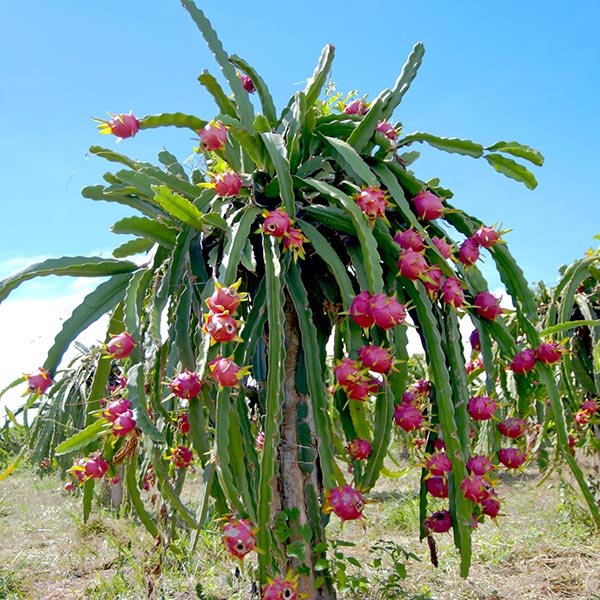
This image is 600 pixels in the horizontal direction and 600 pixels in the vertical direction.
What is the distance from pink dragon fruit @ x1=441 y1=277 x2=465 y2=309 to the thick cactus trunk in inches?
20.4

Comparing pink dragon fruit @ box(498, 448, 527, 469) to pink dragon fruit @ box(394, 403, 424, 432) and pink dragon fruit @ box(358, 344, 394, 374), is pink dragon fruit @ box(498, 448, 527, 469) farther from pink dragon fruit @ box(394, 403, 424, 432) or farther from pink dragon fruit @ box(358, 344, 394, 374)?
pink dragon fruit @ box(358, 344, 394, 374)

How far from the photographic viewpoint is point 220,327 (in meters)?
1.28

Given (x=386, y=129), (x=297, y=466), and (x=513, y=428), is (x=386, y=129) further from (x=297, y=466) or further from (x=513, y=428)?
(x=297, y=466)

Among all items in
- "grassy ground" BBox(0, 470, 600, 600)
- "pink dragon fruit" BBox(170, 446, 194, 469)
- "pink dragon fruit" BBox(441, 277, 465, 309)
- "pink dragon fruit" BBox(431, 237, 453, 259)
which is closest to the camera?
"pink dragon fruit" BBox(441, 277, 465, 309)

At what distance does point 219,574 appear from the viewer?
326 centimetres

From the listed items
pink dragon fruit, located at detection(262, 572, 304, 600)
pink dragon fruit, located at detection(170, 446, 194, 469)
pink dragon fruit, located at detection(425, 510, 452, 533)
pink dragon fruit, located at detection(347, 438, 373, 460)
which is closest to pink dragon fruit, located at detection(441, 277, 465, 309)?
pink dragon fruit, located at detection(347, 438, 373, 460)

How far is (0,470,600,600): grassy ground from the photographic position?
304 centimetres

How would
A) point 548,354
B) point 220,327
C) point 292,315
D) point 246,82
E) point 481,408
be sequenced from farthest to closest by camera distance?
point 246,82
point 292,315
point 548,354
point 481,408
point 220,327

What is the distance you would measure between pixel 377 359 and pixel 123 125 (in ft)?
3.31

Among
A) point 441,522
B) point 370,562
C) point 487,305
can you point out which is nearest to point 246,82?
point 487,305

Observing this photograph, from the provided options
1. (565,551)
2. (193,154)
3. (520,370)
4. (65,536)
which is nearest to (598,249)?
(565,551)

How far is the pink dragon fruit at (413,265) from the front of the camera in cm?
158

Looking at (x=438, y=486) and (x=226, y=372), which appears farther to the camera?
(x=438, y=486)

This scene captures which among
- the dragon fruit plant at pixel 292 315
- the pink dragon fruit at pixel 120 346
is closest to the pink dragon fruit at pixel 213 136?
the dragon fruit plant at pixel 292 315
